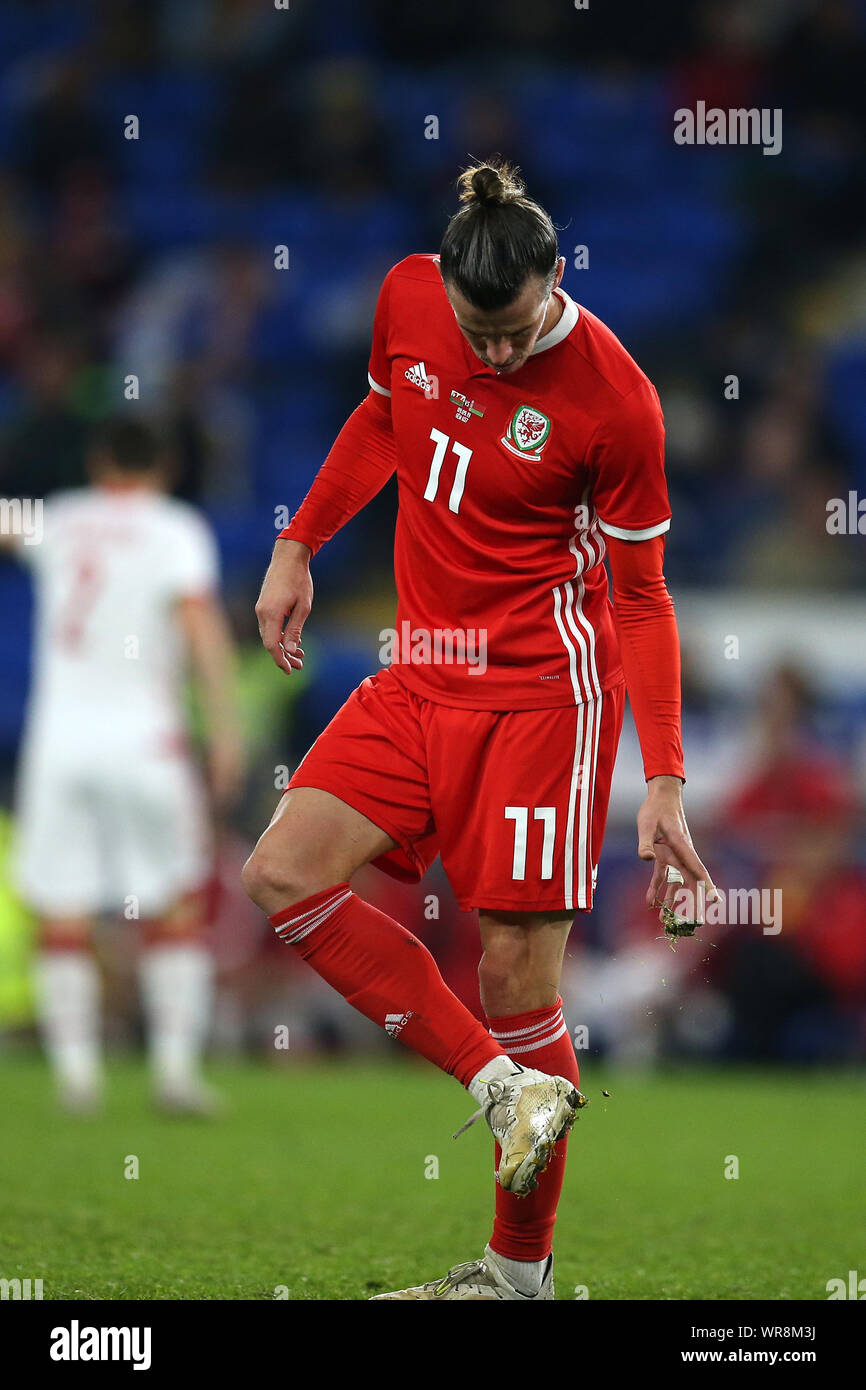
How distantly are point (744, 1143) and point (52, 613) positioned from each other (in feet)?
9.54

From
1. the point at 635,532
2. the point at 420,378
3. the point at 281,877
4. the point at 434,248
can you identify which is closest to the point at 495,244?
the point at 420,378

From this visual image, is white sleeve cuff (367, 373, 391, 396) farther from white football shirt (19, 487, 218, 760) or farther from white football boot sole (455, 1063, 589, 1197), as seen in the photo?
white football shirt (19, 487, 218, 760)

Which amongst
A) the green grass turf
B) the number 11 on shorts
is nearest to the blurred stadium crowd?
the green grass turf

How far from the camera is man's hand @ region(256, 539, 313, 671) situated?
3.34 meters

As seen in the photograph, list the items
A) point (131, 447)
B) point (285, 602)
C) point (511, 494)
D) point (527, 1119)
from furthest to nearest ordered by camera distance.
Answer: point (131, 447)
point (285, 602)
point (511, 494)
point (527, 1119)

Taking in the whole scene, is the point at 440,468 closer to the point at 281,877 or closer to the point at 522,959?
the point at 281,877

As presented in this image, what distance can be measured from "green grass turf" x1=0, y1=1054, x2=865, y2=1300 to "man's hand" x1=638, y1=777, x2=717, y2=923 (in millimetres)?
813

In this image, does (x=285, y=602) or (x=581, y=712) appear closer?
(x=581, y=712)

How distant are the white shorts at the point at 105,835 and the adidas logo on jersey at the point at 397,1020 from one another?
3.16 metres

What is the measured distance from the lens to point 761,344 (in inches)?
417

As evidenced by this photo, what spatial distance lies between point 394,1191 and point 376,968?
161 centimetres

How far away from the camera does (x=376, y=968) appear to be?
3.12m

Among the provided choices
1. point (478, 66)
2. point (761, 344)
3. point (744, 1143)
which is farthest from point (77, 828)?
point (478, 66)

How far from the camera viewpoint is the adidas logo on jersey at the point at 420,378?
10.4ft
